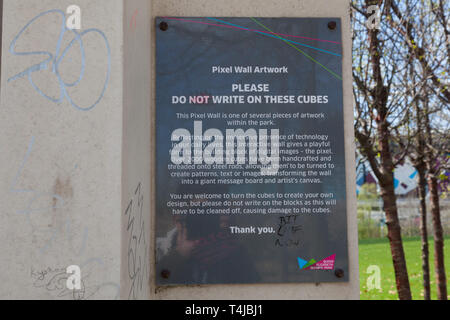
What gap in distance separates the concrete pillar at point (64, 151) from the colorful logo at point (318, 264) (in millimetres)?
1136

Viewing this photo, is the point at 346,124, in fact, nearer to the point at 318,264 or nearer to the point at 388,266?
the point at 318,264

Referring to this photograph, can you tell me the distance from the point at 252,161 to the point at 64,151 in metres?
1.22

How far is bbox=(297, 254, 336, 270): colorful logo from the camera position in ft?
9.27

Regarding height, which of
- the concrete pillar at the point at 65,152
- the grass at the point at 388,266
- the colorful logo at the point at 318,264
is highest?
the concrete pillar at the point at 65,152

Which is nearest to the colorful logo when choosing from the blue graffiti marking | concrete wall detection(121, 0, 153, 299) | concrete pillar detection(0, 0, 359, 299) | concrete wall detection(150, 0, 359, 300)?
concrete wall detection(150, 0, 359, 300)

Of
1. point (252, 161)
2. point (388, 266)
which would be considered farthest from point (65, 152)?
point (388, 266)

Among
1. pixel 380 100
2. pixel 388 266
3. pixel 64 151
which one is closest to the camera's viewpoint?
pixel 64 151

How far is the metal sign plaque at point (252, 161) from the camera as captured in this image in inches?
112

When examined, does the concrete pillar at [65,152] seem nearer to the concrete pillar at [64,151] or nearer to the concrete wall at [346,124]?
the concrete pillar at [64,151]

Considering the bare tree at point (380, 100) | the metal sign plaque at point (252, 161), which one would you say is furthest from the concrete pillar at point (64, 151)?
the bare tree at point (380, 100)

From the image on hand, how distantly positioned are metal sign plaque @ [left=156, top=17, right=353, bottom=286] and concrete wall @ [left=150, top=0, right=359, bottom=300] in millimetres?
51

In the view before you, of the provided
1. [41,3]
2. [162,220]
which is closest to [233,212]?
[162,220]

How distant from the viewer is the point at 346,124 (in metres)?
2.93

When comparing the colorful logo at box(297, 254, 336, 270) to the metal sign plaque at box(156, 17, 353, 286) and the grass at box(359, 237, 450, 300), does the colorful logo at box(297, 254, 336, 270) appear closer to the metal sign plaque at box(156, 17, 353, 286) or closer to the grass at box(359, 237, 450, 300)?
the metal sign plaque at box(156, 17, 353, 286)
